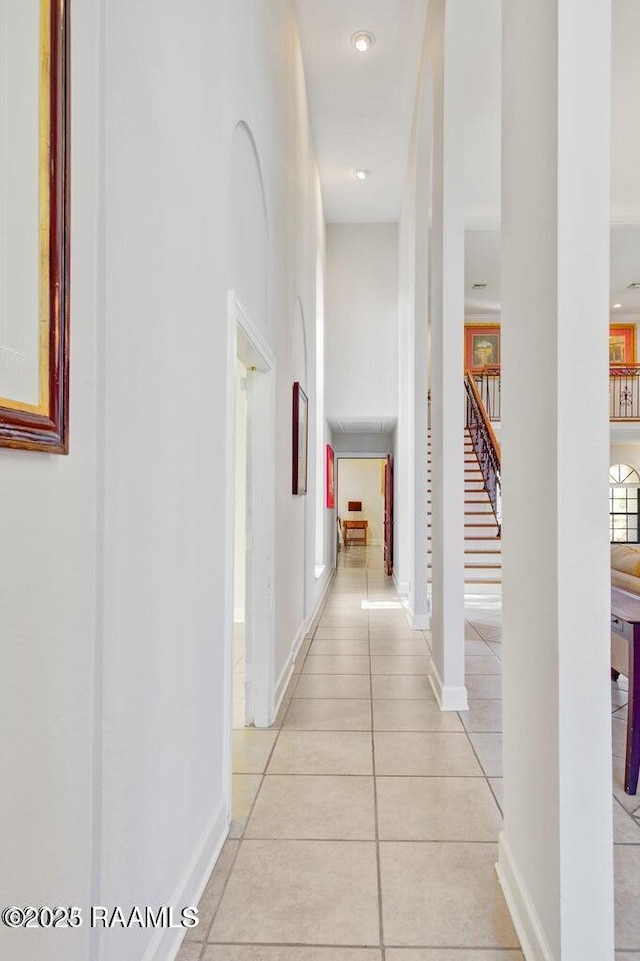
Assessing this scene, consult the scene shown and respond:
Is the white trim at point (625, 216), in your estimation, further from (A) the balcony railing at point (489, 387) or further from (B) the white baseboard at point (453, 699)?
Answer: (B) the white baseboard at point (453, 699)

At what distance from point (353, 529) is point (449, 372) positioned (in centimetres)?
1278

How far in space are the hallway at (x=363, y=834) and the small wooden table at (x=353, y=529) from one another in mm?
12014

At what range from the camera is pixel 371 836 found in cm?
224

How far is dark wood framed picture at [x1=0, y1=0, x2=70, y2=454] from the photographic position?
0.91 metres

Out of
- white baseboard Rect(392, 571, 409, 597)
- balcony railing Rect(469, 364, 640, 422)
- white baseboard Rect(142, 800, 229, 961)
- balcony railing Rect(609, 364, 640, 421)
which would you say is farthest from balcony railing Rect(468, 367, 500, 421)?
white baseboard Rect(142, 800, 229, 961)

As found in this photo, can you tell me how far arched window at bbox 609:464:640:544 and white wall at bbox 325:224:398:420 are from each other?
22.9 feet

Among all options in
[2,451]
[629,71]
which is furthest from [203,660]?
[629,71]

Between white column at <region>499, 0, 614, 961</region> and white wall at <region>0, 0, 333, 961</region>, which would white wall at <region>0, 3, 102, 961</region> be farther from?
white column at <region>499, 0, 614, 961</region>

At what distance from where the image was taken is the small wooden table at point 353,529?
16.2m

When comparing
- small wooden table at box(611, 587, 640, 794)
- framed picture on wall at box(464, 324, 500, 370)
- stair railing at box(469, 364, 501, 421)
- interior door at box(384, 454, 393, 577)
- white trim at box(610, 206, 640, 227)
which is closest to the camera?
small wooden table at box(611, 587, 640, 794)

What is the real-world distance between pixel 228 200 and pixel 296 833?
7.89 feet

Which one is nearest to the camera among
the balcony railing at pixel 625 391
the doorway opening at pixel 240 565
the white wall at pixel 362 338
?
the doorway opening at pixel 240 565

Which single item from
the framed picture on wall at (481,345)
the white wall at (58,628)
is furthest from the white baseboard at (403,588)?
the framed picture on wall at (481,345)

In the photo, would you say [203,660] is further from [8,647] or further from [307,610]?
[307,610]
